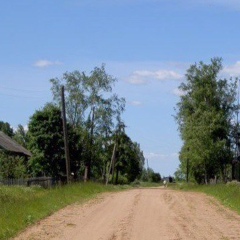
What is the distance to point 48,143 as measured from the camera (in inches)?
2415

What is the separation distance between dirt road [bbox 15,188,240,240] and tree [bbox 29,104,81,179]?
115 ft

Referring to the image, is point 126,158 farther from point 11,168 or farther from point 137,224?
point 137,224

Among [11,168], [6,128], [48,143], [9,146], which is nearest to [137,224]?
[11,168]

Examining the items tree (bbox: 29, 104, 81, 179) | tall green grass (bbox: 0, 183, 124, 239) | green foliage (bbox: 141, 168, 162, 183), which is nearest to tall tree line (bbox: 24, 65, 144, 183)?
tree (bbox: 29, 104, 81, 179)

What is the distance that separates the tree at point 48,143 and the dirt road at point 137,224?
34929 millimetres

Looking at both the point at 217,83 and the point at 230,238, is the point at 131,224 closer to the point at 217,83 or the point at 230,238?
the point at 230,238

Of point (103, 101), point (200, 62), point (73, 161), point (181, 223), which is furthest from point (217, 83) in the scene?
point (181, 223)

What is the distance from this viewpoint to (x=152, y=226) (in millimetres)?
18891

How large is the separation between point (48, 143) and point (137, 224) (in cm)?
4249

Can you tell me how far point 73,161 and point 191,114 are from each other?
14.8 metres

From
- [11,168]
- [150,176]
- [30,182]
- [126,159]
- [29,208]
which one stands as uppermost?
[150,176]

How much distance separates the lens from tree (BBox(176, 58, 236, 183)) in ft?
221

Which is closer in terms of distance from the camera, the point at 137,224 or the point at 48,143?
the point at 137,224

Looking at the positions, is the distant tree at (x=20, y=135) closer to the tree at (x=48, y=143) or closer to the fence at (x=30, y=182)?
the tree at (x=48, y=143)
